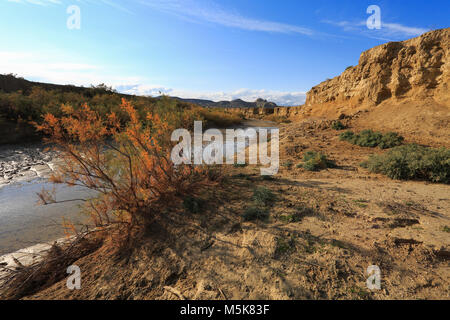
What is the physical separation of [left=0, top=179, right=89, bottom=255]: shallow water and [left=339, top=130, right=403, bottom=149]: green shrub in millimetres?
9410

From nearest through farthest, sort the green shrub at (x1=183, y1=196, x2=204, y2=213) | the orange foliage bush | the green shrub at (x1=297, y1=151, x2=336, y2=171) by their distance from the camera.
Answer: the orange foliage bush, the green shrub at (x1=183, y1=196, x2=204, y2=213), the green shrub at (x1=297, y1=151, x2=336, y2=171)

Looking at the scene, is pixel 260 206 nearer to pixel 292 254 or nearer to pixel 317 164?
pixel 292 254

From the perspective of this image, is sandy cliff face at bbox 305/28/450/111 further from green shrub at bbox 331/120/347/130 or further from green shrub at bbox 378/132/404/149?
green shrub at bbox 378/132/404/149

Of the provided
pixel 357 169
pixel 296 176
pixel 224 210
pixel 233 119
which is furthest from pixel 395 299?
pixel 233 119

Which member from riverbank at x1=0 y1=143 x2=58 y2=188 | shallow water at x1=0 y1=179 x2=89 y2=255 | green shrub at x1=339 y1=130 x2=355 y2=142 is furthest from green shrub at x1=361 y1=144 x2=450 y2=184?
riverbank at x1=0 y1=143 x2=58 y2=188

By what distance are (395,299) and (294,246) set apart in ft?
3.17

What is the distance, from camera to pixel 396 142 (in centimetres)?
729

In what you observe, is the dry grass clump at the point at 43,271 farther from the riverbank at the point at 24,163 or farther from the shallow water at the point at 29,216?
the riverbank at the point at 24,163

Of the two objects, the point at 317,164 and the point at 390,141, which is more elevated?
the point at 390,141

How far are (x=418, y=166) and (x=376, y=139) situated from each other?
391 centimetres

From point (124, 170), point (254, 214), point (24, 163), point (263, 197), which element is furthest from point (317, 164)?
point (24, 163)

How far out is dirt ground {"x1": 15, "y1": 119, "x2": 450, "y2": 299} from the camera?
1.91 meters

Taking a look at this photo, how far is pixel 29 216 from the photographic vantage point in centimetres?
361

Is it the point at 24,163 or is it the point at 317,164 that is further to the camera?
the point at 24,163
